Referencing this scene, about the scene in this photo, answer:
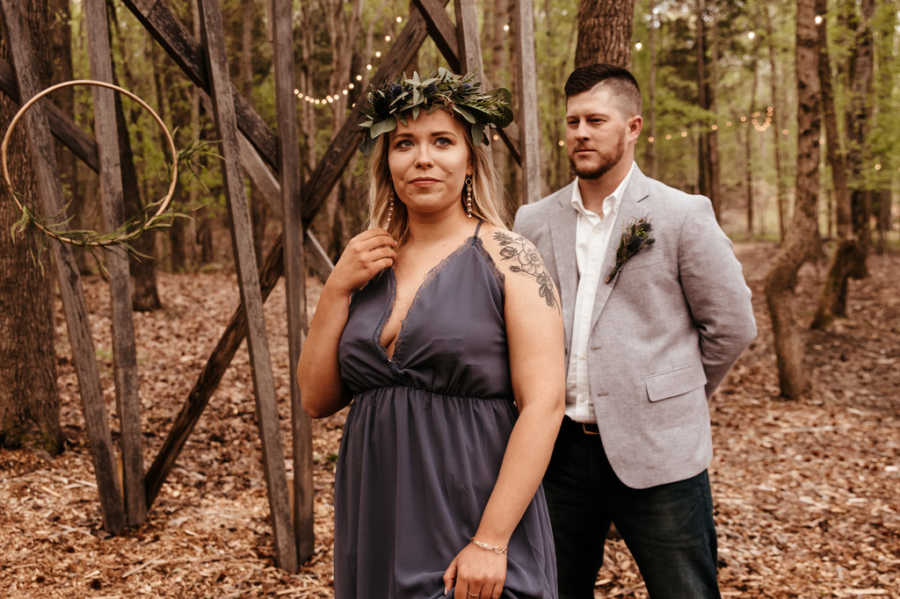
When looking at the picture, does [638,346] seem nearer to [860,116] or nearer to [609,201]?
[609,201]

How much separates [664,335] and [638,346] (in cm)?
11

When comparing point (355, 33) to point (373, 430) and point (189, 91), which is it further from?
point (373, 430)

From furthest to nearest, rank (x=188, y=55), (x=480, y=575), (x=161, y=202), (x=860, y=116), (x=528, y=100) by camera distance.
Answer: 1. (x=860, y=116)
2. (x=528, y=100)
3. (x=188, y=55)
4. (x=161, y=202)
5. (x=480, y=575)

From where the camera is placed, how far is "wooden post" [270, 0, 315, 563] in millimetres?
3539

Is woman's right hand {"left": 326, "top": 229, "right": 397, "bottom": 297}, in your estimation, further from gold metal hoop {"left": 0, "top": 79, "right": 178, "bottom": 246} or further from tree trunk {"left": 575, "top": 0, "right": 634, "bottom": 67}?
tree trunk {"left": 575, "top": 0, "right": 634, "bottom": 67}

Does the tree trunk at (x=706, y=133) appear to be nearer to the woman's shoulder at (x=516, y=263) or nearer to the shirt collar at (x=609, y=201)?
the shirt collar at (x=609, y=201)

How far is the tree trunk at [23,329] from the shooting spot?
4777mm

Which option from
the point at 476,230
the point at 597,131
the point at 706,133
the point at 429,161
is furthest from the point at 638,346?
the point at 706,133

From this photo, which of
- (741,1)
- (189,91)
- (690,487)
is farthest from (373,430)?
(741,1)

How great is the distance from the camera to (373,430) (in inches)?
72.8

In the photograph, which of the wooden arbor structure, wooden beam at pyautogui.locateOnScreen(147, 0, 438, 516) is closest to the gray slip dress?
wooden beam at pyautogui.locateOnScreen(147, 0, 438, 516)

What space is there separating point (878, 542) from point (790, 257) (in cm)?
433

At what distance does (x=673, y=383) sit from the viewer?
8.25 feet

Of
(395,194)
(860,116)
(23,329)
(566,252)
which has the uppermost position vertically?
(860,116)
